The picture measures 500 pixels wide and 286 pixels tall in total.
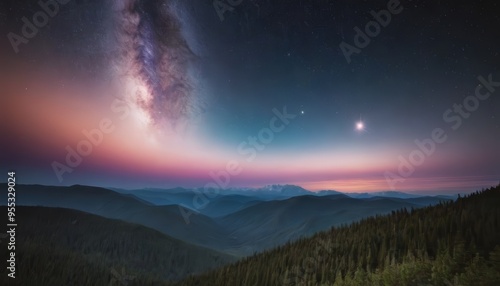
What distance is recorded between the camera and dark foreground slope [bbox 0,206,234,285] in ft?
98.9

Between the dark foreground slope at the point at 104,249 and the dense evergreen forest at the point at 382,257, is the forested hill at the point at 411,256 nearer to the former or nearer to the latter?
Result: the dense evergreen forest at the point at 382,257

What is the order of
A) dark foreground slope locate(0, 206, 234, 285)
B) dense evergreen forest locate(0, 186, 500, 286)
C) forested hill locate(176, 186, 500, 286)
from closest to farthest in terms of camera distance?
forested hill locate(176, 186, 500, 286) → dense evergreen forest locate(0, 186, 500, 286) → dark foreground slope locate(0, 206, 234, 285)

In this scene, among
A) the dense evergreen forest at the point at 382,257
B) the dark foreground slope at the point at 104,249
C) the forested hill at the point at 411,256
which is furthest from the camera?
the dark foreground slope at the point at 104,249

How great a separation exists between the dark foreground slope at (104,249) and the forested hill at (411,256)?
85.9ft

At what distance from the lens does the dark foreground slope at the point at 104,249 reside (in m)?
30.2

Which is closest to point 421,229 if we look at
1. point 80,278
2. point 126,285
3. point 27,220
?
point 80,278

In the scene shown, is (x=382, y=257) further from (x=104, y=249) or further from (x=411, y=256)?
(x=104, y=249)

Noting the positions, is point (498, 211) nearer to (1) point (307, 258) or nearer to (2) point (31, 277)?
(1) point (307, 258)

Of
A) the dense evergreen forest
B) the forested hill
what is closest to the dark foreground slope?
the dense evergreen forest

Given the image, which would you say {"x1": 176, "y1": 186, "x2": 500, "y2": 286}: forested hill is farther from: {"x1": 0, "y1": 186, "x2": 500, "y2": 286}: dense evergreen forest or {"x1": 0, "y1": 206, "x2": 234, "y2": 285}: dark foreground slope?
{"x1": 0, "y1": 206, "x2": 234, "y2": 285}: dark foreground slope

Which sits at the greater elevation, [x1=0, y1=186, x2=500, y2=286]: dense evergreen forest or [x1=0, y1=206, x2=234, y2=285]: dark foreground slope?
[x1=0, y1=186, x2=500, y2=286]: dense evergreen forest

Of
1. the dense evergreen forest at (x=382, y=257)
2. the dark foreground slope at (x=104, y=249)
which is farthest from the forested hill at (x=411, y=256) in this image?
the dark foreground slope at (x=104, y=249)

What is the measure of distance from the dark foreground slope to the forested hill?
85.9 feet

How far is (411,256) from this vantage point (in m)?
6.88
